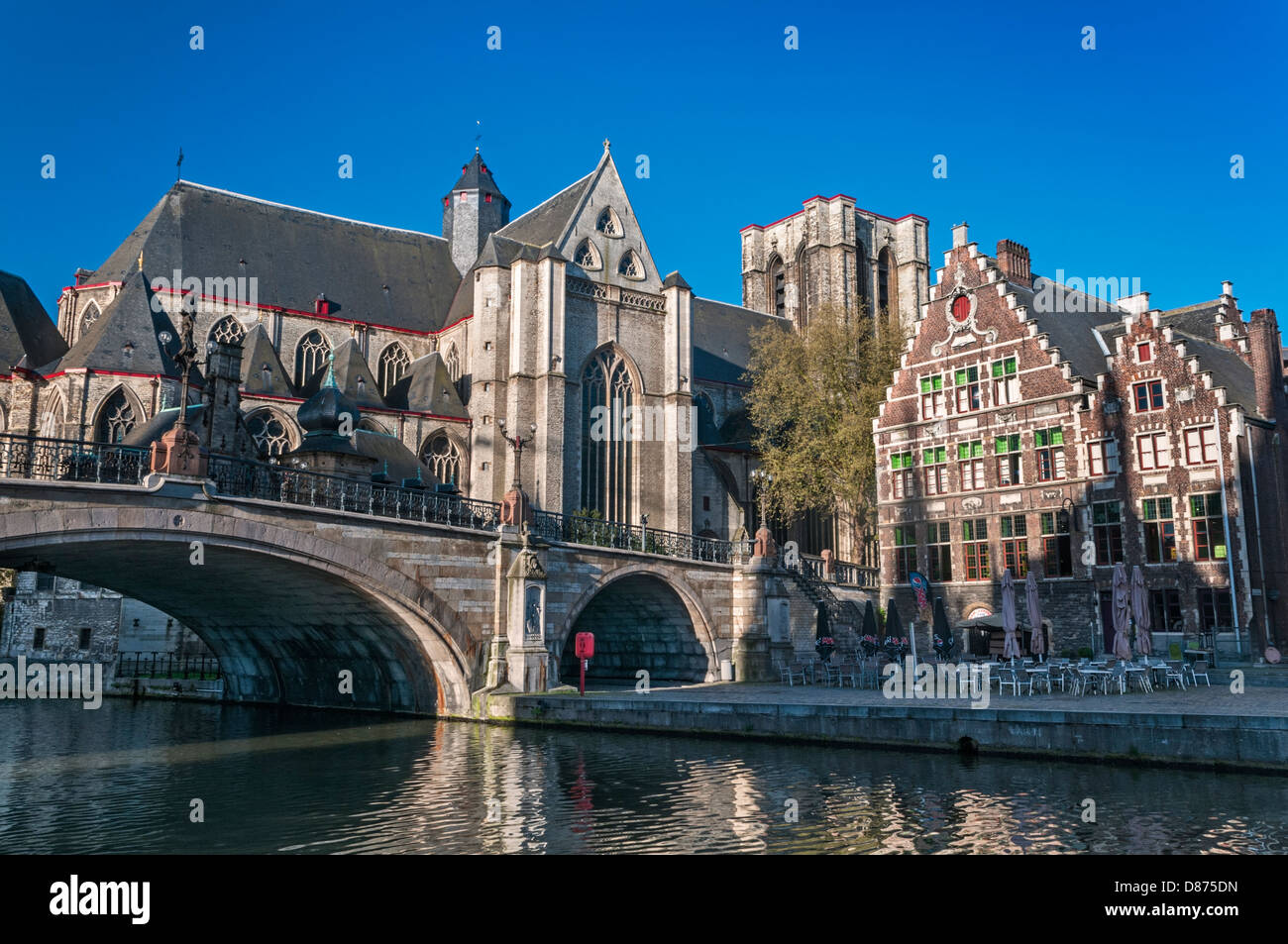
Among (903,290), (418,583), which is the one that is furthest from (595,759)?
(903,290)

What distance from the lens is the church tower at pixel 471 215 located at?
2144 inches

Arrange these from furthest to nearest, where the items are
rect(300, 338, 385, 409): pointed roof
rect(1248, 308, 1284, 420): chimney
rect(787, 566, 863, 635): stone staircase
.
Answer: rect(300, 338, 385, 409): pointed roof, rect(787, 566, 863, 635): stone staircase, rect(1248, 308, 1284, 420): chimney

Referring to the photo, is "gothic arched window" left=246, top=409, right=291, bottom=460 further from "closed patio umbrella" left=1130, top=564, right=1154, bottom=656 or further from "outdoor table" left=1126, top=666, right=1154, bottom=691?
"outdoor table" left=1126, top=666, right=1154, bottom=691

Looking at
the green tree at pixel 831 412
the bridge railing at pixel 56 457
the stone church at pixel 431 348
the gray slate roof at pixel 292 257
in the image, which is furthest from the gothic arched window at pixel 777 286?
the bridge railing at pixel 56 457

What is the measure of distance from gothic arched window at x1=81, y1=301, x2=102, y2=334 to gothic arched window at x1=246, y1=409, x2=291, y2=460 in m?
8.35

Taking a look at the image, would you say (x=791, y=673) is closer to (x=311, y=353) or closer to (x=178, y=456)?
(x=178, y=456)

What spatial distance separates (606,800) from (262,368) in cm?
3328

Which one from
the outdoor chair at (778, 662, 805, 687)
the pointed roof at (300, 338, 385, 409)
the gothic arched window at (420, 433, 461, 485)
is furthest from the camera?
the pointed roof at (300, 338, 385, 409)

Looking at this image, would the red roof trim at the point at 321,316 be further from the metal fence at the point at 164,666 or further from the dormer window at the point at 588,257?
the metal fence at the point at 164,666

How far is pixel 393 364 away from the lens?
47406 millimetres

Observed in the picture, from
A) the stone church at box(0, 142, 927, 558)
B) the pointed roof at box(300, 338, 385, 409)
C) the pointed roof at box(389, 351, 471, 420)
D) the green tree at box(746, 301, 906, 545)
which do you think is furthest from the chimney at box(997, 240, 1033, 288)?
the pointed roof at box(300, 338, 385, 409)

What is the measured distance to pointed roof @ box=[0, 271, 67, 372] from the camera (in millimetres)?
40562
